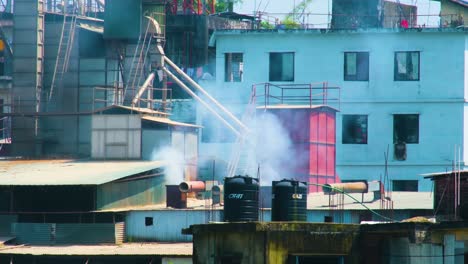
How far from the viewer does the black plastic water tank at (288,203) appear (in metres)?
40.6

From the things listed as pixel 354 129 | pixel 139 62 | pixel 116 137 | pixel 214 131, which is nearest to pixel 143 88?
pixel 139 62

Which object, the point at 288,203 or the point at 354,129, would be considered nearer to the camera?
the point at 288,203

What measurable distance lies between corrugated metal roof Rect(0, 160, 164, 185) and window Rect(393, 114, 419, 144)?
15.0 metres

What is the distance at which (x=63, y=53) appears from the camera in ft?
213

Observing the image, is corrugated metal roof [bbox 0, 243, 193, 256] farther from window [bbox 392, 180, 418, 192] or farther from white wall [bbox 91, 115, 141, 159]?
window [bbox 392, 180, 418, 192]

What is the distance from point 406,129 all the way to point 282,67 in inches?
279

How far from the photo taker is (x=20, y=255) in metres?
48.7

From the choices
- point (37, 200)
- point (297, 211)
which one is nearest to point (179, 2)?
point (37, 200)

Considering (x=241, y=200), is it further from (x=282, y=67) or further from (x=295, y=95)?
(x=282, y=67)

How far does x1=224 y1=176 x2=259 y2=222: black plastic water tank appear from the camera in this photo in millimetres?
40781

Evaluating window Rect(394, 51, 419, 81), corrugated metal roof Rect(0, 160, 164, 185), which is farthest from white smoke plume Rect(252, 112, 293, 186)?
window Rect(394, 51, 419, 81)

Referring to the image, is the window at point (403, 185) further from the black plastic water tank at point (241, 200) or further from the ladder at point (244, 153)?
the black plastic water tank at point (241, 200)

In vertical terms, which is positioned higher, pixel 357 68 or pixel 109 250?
pixel 357 68

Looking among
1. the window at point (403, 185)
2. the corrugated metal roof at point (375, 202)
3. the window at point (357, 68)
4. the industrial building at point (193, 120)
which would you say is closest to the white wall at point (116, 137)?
the industrial building at point (193, 120)
